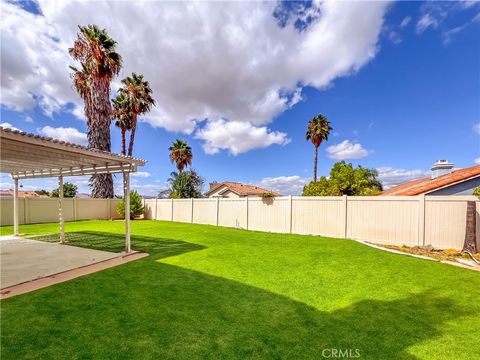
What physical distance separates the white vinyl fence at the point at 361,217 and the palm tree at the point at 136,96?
12586 mm

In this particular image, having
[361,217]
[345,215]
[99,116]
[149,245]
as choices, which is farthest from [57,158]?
[99,116]

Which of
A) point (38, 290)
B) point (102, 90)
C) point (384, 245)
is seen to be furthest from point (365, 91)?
point (102, 90)

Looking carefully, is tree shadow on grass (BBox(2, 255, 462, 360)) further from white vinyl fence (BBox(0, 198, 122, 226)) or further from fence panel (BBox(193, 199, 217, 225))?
white vinyl fence (BBox(0, 198, 122, 226))

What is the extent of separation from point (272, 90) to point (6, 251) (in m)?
15.7

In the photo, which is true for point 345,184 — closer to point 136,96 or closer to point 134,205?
point 134,205

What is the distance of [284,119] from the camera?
2289 centimetres

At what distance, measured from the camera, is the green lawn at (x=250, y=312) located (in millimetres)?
2713

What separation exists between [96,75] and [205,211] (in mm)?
14047

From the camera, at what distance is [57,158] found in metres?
7.68

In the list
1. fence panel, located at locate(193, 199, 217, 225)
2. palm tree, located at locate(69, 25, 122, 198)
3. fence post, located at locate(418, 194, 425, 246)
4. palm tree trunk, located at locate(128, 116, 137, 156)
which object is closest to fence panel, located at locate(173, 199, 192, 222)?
fence panel, located at locate(193, 199, 217, 225)

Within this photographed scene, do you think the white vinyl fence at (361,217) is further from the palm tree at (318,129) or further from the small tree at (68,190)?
the small tree at (68,190)

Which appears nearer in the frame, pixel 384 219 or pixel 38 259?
pixel 38 259

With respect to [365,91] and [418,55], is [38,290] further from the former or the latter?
[365,91]

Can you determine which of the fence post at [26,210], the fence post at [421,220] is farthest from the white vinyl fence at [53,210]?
the fence post at [421,220]
